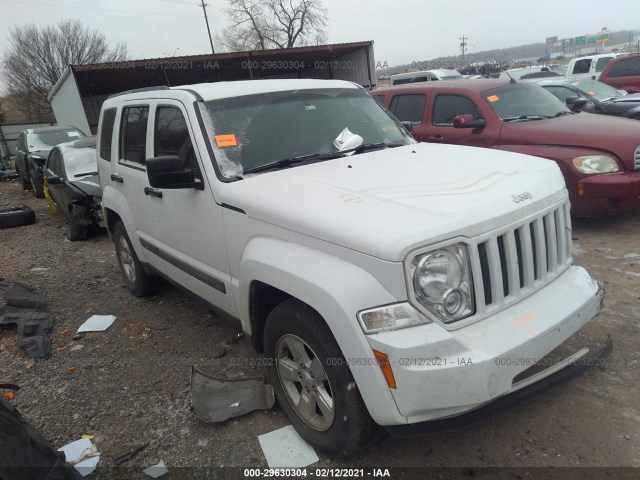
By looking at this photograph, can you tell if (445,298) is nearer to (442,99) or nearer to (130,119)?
(130,119)

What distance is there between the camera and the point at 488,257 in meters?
2.10

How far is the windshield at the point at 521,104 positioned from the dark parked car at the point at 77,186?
19.9 feet

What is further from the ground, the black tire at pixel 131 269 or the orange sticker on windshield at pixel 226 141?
the orange sticker on windshield at pixel 226 141

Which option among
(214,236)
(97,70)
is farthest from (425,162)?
(97,70)

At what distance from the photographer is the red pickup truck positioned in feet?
16.6

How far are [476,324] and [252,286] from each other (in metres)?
1.24

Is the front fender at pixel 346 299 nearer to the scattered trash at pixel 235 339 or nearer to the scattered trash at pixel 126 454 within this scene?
the scattered trash at pixel 126 454

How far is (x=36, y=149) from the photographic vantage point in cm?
1230

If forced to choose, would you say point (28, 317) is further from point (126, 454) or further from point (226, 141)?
point (226, 141)

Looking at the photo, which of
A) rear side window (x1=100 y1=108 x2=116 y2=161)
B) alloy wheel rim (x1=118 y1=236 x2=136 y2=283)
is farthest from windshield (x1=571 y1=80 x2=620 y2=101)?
alloy wheel rim (x1=118 y1=236 x2=136 y2=283)

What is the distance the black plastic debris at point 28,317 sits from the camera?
3.99m

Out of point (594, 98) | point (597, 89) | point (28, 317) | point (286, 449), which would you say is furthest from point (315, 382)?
point (597, 89)

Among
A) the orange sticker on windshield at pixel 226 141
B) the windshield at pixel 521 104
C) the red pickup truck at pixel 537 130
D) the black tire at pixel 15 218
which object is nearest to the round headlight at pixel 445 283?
the orange sticker on windshield at pixel 226 141

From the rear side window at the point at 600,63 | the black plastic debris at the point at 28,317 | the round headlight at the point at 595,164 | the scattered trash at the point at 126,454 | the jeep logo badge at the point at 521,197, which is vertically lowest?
the scattered trash at the point at 126,454
